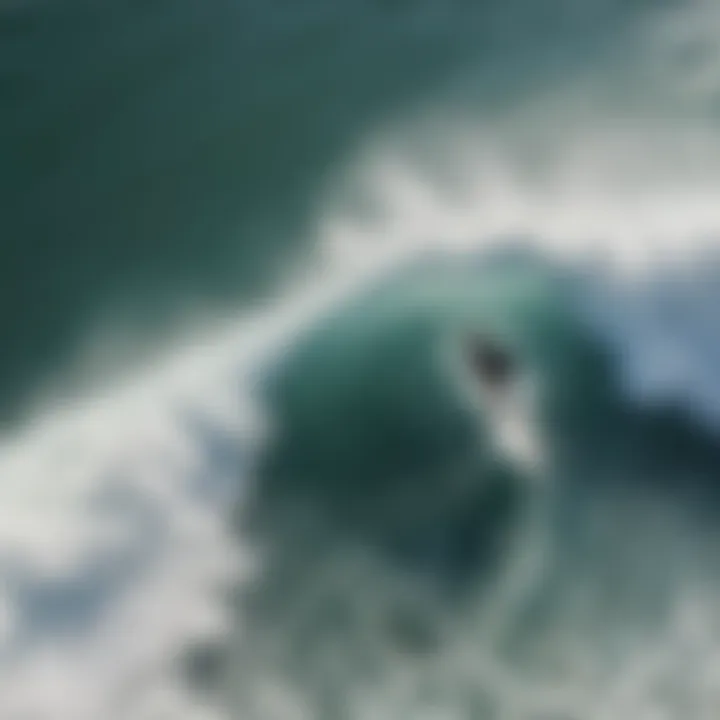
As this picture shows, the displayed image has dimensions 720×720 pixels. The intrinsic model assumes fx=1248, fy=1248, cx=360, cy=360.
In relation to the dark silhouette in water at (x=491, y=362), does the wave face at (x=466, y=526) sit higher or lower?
lower

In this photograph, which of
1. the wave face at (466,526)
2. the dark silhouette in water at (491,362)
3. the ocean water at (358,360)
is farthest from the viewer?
the dark silhouette in water at (491,362)

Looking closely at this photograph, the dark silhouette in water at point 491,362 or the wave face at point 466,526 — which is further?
the dark silhouette in water at point 491,362

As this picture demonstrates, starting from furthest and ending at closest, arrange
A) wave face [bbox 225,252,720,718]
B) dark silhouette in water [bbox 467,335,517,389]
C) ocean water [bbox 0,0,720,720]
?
dark silhouette in water [bbox 467,335,517,389] < ocean water [bbox 0,0,720,720] < wave face [bbox 225,252,720,718]

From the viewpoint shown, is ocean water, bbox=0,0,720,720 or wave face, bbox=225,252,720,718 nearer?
wave face, bbox=225,252,720,718

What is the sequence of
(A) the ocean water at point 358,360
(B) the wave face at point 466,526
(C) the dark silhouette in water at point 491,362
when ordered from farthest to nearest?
(C) the dark silhouette in water at point 491,362 → (A) the ocean water at point 358,360 → (B) the wave face at point 466,526

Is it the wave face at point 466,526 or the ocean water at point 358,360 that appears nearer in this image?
the wave face at point 466,526

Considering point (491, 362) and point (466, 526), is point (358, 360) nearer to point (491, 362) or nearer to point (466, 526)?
point (491, 362)

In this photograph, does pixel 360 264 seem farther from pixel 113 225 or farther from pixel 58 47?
pixel 58 47

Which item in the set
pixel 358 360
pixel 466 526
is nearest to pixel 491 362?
pixel 358 360
